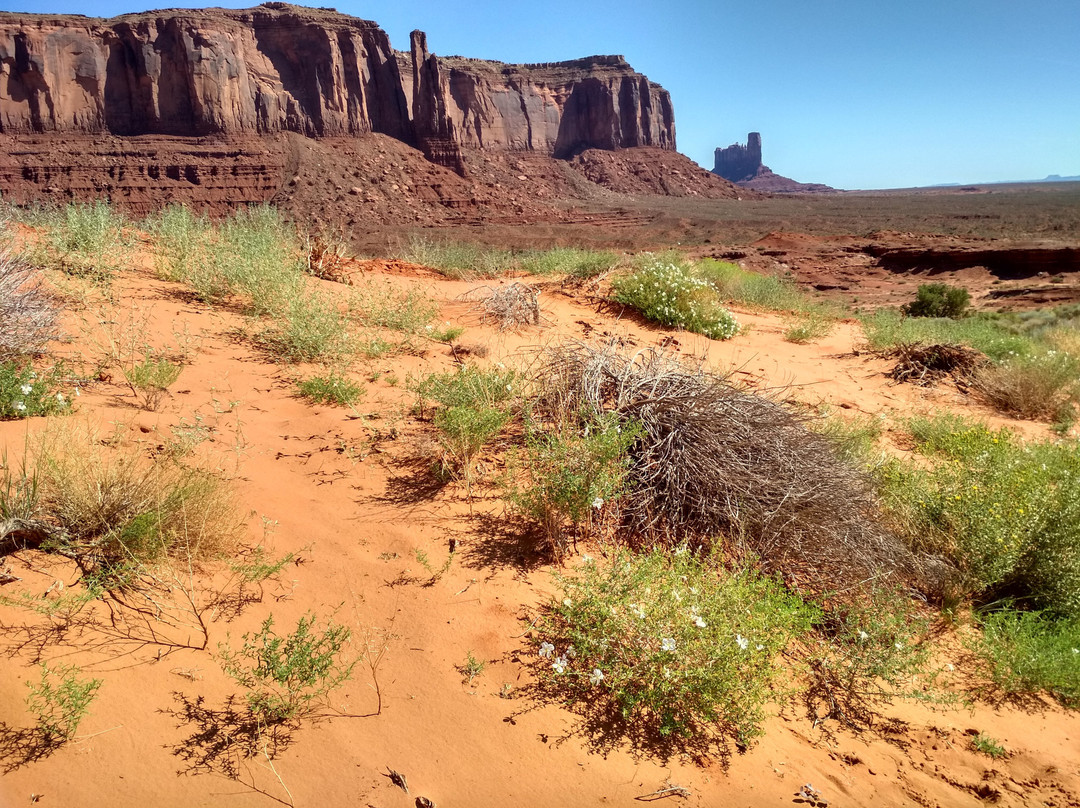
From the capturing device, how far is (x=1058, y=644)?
2.75 meters

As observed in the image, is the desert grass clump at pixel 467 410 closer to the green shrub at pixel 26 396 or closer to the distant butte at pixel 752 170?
the green shrub at pixel 26 396

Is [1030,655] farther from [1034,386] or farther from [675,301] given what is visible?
[675,301]

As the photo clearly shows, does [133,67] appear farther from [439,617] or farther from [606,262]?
[439,617]

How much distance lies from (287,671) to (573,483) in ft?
4.67

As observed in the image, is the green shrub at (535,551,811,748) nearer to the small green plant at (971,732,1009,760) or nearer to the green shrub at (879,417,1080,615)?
the small green plant at (971,732,1009,760)

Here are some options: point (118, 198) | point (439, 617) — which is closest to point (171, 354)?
point (439, 617)

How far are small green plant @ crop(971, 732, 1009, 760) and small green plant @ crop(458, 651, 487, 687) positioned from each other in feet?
6.56

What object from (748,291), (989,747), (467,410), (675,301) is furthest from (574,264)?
(989,747)

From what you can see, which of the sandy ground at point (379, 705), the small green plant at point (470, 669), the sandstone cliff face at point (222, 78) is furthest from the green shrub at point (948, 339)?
the sandstone cliff face at point (222, 78)

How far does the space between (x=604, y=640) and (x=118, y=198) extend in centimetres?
4441

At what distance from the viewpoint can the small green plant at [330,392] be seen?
393cm

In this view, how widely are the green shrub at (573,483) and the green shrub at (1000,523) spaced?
1.82 metres

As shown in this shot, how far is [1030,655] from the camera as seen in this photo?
8.74 ft

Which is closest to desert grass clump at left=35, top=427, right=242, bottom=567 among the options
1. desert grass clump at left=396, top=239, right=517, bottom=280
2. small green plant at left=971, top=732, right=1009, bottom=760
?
small green plant at left=971, top=732, right=1009, bottom=760
